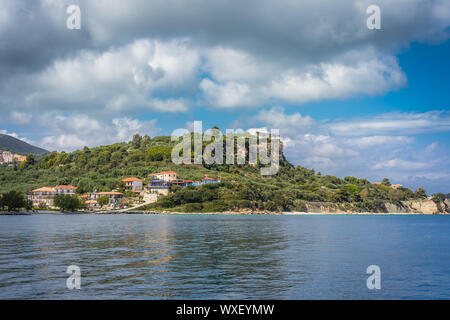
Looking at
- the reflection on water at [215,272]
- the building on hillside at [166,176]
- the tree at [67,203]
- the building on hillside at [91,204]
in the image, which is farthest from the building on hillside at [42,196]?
the reflection on water at [215,272]

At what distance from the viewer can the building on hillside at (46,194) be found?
151562 mm

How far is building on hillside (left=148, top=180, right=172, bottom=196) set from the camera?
155m

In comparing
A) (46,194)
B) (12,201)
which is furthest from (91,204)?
(12,201)

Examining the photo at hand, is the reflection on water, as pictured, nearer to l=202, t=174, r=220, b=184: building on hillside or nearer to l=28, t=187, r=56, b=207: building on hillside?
l=28, t=187, r=56, b=207: building on hillside

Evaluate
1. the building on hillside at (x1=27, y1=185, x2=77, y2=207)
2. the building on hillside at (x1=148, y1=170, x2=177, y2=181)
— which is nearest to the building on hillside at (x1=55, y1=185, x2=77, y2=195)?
the building on hillside at (x1=27, y1=185, x2=77, y2=207)

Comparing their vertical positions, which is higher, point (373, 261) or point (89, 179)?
point (89, 179)

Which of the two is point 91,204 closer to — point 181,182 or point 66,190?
point 66,190

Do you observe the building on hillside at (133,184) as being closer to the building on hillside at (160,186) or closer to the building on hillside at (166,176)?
the building on hillside at (160,186)

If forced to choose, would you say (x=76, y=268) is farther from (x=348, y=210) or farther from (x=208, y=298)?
(x=348, y=210)

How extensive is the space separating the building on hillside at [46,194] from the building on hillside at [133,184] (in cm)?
2132

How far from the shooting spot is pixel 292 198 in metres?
176
